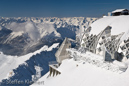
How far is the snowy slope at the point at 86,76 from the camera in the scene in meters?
13.8

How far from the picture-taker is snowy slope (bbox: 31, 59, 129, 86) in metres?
13.8

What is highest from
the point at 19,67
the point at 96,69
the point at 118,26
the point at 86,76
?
the point at 118,26

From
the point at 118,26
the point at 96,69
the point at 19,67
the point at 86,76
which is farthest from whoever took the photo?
the point at 19,67

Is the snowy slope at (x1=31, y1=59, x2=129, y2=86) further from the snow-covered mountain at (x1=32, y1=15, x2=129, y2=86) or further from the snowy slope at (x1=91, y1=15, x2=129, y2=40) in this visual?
the snowy slope at (x1=91, y1=15, x2=129, y2=40)

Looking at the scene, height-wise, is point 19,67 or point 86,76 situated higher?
point 86,76

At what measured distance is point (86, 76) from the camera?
17.3 meters

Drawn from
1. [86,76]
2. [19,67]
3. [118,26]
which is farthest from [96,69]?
[19,67]

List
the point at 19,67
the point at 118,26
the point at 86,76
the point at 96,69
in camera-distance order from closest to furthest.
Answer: the point at 96,69 → the point at 86,76 → the point at 118,26 → the point at 19,67

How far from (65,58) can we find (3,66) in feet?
114

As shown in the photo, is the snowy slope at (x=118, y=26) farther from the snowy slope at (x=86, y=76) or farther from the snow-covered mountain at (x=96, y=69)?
the snowy slope at (x=86, y=76)

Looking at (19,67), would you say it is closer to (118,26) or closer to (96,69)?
(96,69)

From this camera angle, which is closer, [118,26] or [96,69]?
[96,69]

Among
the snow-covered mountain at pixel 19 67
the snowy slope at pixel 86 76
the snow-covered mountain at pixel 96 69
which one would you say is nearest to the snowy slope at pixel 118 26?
the snow-covered mountain at pixel 96 69

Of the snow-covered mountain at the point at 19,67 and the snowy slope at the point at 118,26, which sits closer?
the snowy slope at the point at 118,26
